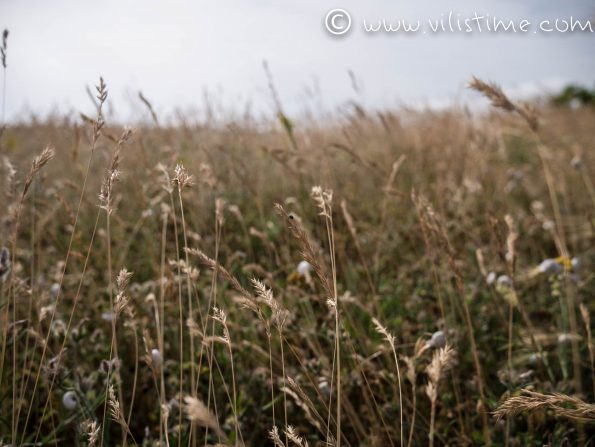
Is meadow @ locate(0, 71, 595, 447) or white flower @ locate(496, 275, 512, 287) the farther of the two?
white flower @ locate(496, 275, 512, 287)

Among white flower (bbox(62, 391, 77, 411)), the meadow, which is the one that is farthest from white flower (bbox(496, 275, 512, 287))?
white flower (bbox(62, 391, 77, 411))

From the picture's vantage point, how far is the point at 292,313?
1.77m

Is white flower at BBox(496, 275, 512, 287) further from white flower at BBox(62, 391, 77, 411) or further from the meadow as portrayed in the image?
white flower at BBox(62, 391, 77, 411)

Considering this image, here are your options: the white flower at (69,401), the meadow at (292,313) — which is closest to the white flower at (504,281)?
the meadow at (292,313)

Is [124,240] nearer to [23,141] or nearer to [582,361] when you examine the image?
[582,361]

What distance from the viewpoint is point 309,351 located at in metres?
1.82

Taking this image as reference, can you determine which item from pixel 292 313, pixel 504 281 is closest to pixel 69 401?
pixel 292 313

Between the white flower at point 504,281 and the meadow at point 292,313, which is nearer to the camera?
the meadow at point 292,313

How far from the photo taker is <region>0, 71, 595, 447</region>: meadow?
1021 mm

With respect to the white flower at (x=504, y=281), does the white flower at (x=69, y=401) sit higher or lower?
lower

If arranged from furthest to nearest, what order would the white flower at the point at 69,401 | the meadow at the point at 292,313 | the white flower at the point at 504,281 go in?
the white flower at the point at 504,281
the white flower at the point at 69,401
the meadow at the point at 292,313

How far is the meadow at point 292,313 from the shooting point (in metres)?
1.02

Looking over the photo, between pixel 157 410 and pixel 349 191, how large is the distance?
6.09 feet

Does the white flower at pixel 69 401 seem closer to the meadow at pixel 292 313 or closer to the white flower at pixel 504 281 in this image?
the meadow at pixel 292 313
